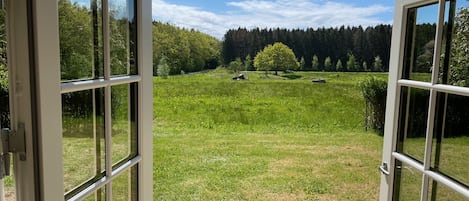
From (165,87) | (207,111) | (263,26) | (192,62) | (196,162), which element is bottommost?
(196,162)

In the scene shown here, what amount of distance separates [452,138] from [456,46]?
10.7 inches

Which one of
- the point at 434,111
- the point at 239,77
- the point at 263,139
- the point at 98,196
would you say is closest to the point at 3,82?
the point at 98,196

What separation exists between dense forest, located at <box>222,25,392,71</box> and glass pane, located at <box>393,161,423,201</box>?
403 cm

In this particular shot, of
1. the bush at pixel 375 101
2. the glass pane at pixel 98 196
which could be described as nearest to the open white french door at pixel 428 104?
the glass pane at pixel 98 196

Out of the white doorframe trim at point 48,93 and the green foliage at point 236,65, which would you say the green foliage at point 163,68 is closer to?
the green foliage at point 236,65

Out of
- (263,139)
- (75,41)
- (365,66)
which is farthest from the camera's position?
(365,66)

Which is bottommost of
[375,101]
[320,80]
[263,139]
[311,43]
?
[263,139]

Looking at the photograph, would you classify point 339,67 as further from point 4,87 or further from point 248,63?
point 4,87

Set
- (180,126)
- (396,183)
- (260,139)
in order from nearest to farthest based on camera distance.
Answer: (396,183)
(260,139)
(180,126)

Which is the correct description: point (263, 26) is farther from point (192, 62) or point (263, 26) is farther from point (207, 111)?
point (207, 111)

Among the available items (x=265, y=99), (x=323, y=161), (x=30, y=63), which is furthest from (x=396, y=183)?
(x=265, y=99)

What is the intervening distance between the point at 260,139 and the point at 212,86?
3.81 feet

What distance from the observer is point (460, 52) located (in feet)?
3.36

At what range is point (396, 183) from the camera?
4.52 feet
